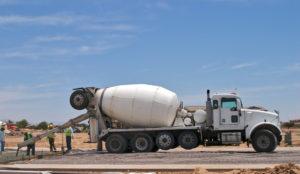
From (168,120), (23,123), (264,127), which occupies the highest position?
(23,123)

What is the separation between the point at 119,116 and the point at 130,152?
1.93 metres

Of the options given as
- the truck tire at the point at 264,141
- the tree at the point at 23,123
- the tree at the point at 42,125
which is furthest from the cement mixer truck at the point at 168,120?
the tree at the point at 23,123

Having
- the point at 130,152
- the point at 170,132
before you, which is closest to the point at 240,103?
the point at 170,132

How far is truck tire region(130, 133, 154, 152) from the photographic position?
30453 millimetres

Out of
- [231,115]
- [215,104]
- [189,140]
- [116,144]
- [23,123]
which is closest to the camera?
[231,115]

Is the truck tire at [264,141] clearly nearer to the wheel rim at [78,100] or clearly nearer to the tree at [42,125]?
the wheel rim at [78,100]

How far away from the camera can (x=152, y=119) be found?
3078 cm

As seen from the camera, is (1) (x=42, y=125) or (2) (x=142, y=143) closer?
(2) (x=142, y=143)

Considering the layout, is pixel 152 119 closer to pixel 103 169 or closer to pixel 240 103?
pixel 240 103

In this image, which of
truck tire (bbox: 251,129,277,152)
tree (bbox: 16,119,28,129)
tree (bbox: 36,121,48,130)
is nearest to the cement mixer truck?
truck tire (bbox: 251,129,277,152)

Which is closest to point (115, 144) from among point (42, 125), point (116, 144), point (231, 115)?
point (116, 144)

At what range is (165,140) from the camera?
30.2m

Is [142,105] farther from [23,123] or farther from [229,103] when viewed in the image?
[23,123]

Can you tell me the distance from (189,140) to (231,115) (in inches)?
97.2
